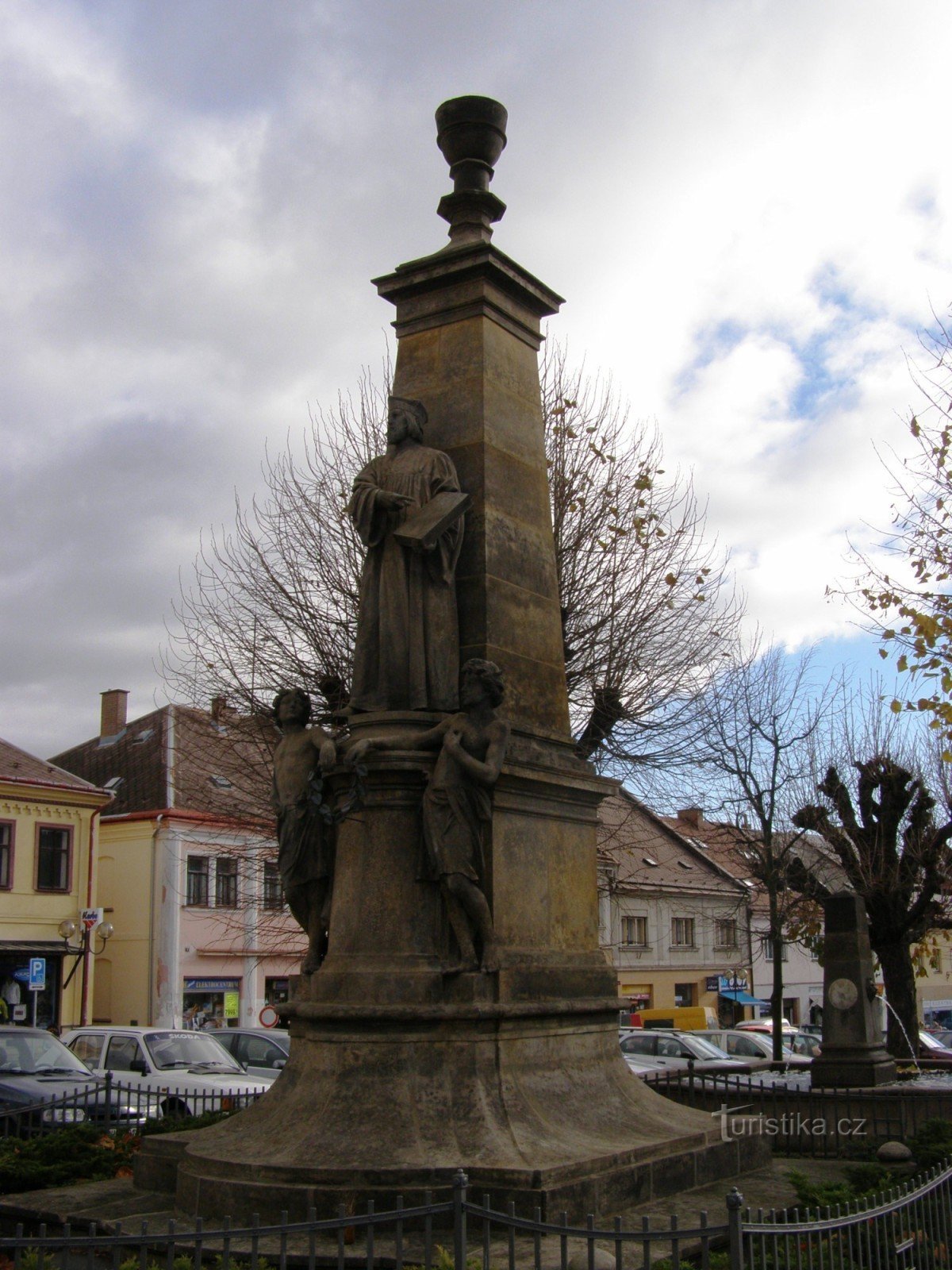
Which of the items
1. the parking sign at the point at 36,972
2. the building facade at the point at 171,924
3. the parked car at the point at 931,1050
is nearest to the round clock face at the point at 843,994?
the parked car at the point at 931,1050

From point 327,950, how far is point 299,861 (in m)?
0.56

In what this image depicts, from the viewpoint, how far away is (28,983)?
30297mm

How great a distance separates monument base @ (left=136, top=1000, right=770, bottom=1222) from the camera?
252 inches

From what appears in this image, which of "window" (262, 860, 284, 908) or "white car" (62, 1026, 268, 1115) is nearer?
"white car" (62, 1026, 268, 1115)

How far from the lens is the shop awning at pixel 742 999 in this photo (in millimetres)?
47625

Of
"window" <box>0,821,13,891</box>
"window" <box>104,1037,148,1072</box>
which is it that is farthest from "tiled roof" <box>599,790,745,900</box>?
"window" <box>104,1037,148,1072</box>

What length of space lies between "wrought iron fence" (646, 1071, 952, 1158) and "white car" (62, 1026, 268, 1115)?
462 centimetres

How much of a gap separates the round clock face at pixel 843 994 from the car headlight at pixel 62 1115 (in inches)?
354

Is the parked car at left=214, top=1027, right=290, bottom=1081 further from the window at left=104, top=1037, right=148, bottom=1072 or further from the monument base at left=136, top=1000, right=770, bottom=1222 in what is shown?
the monument base at left=136, top=1000, right=770, bottom=1222

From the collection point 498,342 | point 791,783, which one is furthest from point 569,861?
point 791,783

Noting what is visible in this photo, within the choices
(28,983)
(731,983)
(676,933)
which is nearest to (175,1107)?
(28,983)

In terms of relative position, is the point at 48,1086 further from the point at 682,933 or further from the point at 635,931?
the point at 682,933

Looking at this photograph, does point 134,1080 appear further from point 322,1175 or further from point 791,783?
point 791,783

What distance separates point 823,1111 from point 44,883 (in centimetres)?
2468
